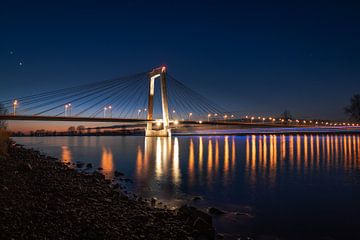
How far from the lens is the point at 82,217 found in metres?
5.59

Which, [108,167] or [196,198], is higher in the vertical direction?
[196,198]

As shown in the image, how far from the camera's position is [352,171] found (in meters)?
16.5

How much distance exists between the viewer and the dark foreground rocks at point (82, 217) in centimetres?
468

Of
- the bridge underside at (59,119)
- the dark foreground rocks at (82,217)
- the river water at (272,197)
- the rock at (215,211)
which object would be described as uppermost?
the bridge underside at (59,119)

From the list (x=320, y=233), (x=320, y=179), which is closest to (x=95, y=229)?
(x=320, y=233)

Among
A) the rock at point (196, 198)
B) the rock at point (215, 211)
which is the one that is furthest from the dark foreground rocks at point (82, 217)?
the rock at point (196, 198)

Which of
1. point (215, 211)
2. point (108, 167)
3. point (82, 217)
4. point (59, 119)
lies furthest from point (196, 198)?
point (59, 119)

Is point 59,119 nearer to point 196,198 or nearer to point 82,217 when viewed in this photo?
point 196,198

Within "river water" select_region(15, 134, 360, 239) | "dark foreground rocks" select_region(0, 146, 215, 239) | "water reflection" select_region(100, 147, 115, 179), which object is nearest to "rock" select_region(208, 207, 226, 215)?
"river water" select_region(15, 134, 360, 239)

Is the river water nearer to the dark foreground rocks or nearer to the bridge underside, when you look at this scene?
the dark foreground rocks

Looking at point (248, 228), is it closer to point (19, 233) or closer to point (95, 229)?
point (95, 229)

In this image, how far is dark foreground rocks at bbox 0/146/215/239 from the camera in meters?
4.68

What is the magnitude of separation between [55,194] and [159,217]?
287 cm

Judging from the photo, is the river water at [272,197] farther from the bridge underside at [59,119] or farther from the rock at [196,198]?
the bridge underside at [59,119]
